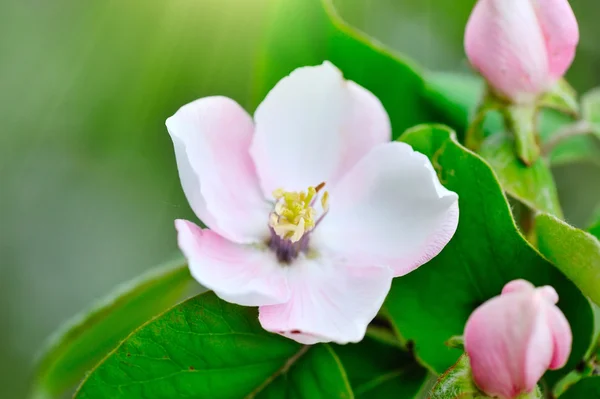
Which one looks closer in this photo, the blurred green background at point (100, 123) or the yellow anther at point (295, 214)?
the yellow anther at point (295, 214)

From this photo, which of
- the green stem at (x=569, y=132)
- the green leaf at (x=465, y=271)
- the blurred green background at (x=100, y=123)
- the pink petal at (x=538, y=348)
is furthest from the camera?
the blurred green background at (x=100, y=123)

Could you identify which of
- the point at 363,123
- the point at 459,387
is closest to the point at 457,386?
the point at 459,387

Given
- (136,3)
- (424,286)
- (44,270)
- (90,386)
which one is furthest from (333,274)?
(44,270)

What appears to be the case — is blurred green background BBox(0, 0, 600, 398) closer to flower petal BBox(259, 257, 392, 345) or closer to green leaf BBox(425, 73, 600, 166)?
green leaf BBox(425, 73, 600, 166)

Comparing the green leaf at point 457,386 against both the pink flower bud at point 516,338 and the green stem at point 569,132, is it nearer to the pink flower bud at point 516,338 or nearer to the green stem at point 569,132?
the pink flower bud at point 516,338

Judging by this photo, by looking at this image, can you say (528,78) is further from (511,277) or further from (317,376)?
(317,376)

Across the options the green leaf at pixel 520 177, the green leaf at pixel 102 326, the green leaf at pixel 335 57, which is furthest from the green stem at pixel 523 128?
the green leaf at pixel 102 326
